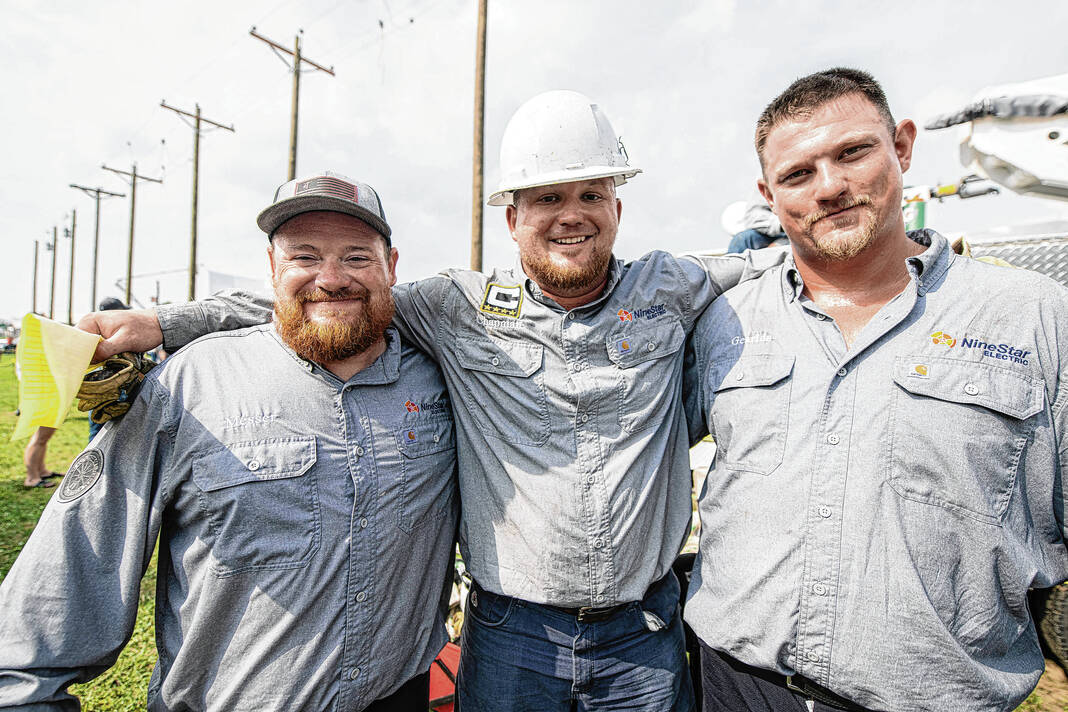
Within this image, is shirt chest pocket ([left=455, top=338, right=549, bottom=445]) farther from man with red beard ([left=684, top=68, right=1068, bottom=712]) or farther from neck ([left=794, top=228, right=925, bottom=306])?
neck ([left=794, top=228, right=925, bottom=306])

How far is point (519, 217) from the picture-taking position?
8.41 ft

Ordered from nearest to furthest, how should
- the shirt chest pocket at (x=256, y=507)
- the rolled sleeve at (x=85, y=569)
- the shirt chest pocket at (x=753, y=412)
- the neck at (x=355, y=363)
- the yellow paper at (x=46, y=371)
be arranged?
the yellow paper at (x=46, y=371)
the rolled sleeve at (x=85, y=569)
the shirt chest pocket at (x=256, y=507)
the shirt chest pocket at (x=753, y=412)
the neck at (x=355, y=363)

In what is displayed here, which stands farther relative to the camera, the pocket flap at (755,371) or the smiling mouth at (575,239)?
the smiling mouth at (575,239)

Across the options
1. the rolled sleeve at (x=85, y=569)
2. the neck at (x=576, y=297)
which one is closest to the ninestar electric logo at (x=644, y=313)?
the neck at (x=576, y=297)

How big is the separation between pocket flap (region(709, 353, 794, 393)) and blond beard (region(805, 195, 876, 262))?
40cm

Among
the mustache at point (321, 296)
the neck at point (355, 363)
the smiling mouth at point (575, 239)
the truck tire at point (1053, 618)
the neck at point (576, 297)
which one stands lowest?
the truck tire at point (1053, 618)

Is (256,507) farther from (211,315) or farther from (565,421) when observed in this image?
(565,421)

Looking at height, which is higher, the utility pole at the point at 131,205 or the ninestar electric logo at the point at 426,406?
the utility pole at the point at 131,205

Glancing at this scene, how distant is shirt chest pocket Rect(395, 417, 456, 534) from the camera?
216 centimetres

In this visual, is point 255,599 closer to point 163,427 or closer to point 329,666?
point 329,666

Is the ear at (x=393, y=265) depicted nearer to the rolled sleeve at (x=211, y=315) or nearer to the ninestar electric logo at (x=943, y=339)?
the rolled sleeve at (x=211, y=315)

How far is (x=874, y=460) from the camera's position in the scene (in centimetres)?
184

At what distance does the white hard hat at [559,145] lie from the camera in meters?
2.46

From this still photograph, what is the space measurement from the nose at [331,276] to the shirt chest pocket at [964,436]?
6.59ft
